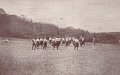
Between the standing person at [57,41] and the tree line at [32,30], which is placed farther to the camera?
the standing person at [57,41]

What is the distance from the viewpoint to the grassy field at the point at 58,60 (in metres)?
4.71

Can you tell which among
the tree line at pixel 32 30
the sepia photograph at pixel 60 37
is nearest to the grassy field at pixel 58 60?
the sepia photograph at pixel 60 37

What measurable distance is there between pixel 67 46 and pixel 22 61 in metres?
0.85

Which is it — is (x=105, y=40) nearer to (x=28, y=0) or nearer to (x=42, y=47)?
(x=42, y=47)

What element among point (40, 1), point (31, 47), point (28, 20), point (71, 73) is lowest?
point (71, 73)

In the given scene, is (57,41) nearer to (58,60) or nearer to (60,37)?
(60,37)

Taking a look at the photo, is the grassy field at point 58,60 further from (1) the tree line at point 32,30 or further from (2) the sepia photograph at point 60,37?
(1) the tree line at point 32,30

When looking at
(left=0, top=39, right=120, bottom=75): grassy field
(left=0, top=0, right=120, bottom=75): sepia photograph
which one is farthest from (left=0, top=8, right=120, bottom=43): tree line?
(left=0, top=39, right=120, bottom=75): grassy field

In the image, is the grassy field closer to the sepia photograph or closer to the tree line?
the sepia photograph

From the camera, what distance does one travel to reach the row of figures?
479 cm

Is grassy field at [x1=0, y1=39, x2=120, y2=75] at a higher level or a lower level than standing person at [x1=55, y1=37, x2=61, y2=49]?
lower

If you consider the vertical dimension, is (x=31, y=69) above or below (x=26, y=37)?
below

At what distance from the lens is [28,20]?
497 cm

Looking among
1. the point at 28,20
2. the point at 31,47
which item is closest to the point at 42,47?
the point at 31,47
